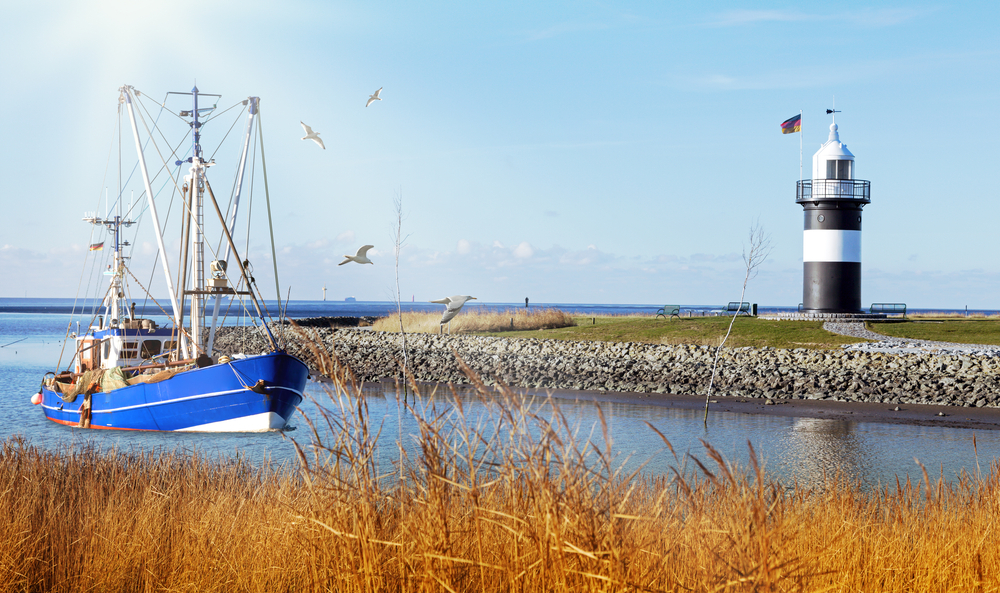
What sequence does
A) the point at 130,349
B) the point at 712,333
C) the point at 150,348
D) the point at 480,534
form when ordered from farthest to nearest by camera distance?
the point at 712,333
the point at 150,348
the point at 130,349
the point at 480,534

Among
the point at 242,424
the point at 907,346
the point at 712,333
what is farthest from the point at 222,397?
the point at 907,346

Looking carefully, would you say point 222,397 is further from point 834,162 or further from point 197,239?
point 834,162

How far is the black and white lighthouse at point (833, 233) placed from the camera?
120 ft

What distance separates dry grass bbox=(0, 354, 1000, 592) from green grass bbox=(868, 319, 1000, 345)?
83.8 feet

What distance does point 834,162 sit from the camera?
37.4m

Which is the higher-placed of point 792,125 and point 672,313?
point 792,125

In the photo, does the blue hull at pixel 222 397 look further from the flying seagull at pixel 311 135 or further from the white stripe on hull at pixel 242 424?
the flying seagull at pixel 311 135

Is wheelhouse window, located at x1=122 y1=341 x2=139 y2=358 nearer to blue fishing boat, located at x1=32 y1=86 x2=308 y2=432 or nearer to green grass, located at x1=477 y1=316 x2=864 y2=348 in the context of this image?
blue fishing boat, located at x1=32 y1=86 x2=308 y2=432

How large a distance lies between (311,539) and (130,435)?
1650 centimetres

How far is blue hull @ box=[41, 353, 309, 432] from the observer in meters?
18.6

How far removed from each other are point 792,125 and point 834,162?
8.51ft

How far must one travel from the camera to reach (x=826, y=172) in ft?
123

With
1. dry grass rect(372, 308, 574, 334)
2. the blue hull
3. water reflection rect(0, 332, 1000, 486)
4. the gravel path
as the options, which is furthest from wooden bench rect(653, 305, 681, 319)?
the blue hull

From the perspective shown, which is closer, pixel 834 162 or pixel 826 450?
pixel 826 450
